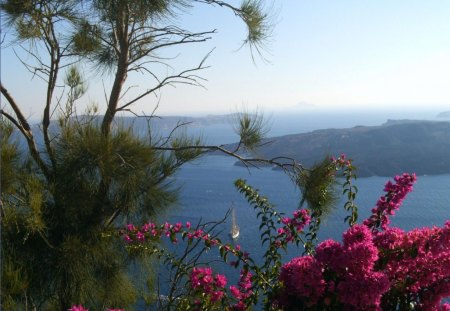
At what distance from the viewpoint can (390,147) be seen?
13.0 metres

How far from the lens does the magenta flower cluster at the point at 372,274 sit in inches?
37.9

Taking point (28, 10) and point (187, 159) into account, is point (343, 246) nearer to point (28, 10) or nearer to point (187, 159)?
point (187, 159)

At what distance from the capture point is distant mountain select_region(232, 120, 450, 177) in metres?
10.7

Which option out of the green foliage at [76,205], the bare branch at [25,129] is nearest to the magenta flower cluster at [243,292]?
the green foliage at [76,205]

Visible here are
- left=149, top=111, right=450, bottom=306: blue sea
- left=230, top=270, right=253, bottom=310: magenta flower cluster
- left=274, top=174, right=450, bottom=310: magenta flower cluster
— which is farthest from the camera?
left=149, top=111, right=450, bottom=306: blue sea

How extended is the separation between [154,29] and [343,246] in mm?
1293

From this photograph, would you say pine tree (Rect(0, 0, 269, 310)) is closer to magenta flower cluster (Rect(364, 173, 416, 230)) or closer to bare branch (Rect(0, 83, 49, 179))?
bare branch (Rect(0, 83, 49, 179))

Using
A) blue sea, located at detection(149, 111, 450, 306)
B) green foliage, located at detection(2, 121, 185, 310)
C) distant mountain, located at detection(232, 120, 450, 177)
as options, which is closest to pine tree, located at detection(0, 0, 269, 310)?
green foliage, located at detection(2, 121, 185, 310)

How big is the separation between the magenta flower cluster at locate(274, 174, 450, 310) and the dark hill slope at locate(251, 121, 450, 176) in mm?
8574

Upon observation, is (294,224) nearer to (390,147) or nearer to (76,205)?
(76,205)

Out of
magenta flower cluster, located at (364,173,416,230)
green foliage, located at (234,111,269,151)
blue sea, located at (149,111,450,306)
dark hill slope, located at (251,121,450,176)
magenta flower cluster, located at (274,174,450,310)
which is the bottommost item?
blue sea, located at (149,111,450,306)

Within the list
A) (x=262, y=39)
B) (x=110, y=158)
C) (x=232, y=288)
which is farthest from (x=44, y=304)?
(x=262, y=39)

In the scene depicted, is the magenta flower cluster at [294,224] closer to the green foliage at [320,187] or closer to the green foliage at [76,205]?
the green foliage at [320,187]

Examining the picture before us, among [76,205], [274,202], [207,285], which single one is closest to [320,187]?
[207,285]
